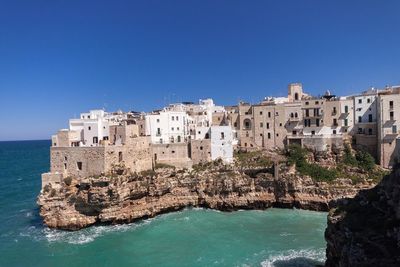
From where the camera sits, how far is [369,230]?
19188mm

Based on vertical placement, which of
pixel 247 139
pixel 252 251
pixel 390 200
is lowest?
pixel 252 251

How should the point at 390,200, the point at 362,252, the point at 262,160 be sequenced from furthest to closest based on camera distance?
1. the point at 262,160
2. the point at 390,200
3. the point at 362,252

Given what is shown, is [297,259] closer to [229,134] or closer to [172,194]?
[172,194]

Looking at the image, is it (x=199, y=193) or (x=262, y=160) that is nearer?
(x=199, y=193)

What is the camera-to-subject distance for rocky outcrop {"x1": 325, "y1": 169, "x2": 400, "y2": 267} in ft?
57.7

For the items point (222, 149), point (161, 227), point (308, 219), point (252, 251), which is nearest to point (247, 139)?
point (222, 149)

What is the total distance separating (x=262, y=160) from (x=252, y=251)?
18739mm

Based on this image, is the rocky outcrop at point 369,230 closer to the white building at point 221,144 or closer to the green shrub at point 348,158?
the green shrub at point 348,158

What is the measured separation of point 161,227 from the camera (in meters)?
37.2

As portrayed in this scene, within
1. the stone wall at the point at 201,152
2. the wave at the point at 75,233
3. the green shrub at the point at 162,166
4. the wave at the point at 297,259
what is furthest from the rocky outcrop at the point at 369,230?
the stone wall at the point at 201,152

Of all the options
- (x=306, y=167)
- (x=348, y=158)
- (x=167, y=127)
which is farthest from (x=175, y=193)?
(x=348, y=158)

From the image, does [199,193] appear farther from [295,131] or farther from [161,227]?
[295,131]

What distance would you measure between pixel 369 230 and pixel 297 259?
32.2 feet

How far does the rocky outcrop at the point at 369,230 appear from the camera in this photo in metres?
17.6
